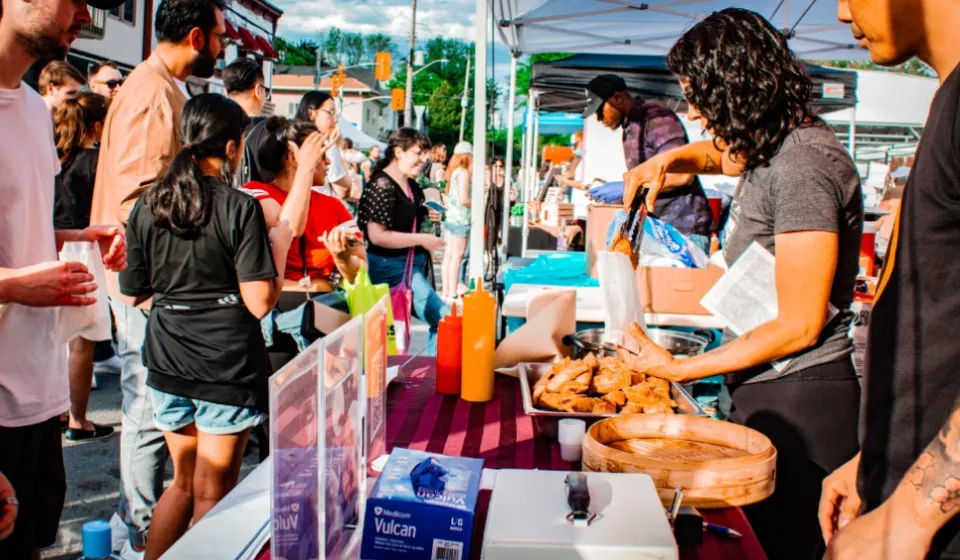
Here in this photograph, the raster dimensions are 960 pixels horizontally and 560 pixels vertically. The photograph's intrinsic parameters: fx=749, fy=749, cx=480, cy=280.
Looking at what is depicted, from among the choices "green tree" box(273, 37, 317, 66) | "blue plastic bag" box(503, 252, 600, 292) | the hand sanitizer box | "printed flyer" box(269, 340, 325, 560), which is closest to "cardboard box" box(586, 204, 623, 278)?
"blue plastic bag" box(503, 252, 600, 292)

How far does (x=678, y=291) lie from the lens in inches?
130

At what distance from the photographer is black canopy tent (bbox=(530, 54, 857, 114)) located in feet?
23.9

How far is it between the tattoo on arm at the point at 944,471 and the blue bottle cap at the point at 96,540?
1445 millimetres

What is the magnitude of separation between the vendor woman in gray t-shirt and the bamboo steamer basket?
0.15 meters

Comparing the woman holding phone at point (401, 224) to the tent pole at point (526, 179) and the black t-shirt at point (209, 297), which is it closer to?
the black t-shirt at point (209, 297)

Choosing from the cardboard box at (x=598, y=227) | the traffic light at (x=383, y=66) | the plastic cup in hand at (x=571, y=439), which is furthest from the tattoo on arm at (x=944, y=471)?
the traffic light at (x=383, y=66)

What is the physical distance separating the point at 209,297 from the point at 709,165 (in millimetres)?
1628

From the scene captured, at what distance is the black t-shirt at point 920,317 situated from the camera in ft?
2.92

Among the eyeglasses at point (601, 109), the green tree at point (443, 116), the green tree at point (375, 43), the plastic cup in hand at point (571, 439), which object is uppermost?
the green tree at point (375, 43)

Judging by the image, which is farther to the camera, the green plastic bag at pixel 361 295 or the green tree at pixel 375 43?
the green tree at pixel 375 43

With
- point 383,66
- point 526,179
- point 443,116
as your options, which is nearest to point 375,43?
point 443,116

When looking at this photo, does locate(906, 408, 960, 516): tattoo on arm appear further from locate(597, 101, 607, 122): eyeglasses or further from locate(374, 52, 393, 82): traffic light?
locate(374, 52, 393, 82): traffic light

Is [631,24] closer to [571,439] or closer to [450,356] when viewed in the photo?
[450,356]

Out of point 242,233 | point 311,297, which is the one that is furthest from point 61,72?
point 242,233
